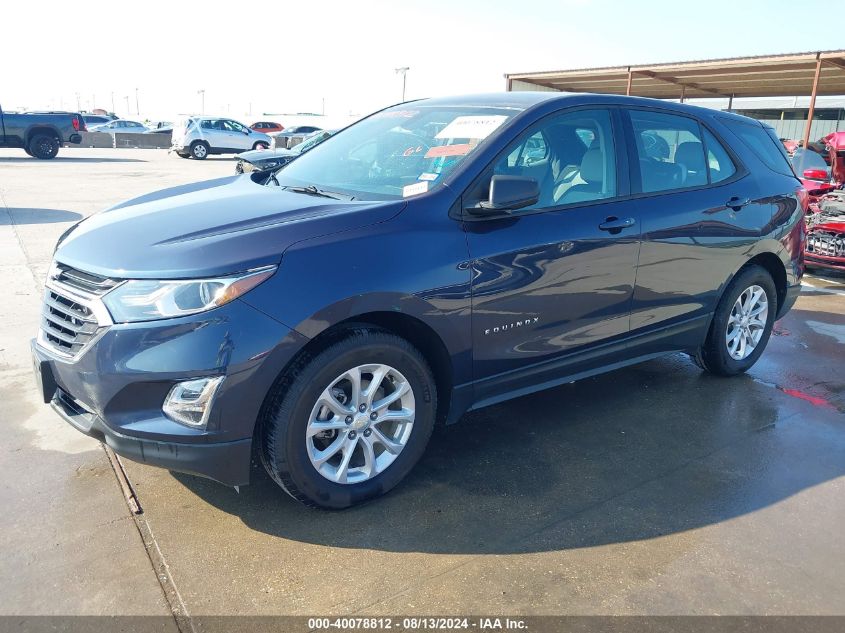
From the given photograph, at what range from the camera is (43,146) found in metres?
22.7

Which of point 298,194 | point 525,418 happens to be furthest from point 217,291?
point 525,418

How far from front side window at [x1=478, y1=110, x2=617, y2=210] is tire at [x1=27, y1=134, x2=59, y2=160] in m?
23.3

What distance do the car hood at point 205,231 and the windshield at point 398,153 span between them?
0.26m

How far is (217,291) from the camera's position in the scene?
2.62 meters

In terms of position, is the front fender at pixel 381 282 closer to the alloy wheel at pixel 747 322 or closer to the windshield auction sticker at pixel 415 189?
the windshield auction sticker at pixel 415 189

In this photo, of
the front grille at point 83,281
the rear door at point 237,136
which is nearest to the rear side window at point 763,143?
the front grille at point 83,281

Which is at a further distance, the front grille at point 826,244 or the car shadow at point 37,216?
the car shadow at point 37,216

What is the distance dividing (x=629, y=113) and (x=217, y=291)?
2647 millimetres

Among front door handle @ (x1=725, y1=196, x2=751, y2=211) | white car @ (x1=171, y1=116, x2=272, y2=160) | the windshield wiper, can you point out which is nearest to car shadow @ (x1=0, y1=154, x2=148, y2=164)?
white car @ (x1=171, y1=116, x2=272, y2=160)

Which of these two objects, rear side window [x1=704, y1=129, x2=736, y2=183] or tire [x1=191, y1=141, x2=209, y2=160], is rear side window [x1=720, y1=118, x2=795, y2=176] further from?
tire [x1=191, y1=141, x2=209, y2=160]

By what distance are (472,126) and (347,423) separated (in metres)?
1.67

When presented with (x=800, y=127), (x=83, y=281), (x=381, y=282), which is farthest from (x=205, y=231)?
(x=800, y=127)

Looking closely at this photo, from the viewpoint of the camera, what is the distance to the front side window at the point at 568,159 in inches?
138

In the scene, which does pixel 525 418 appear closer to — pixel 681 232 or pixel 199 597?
pixel 681 232
